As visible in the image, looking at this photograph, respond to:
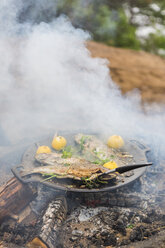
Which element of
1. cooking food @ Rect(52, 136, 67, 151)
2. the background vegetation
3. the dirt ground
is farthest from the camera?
the background vegetation

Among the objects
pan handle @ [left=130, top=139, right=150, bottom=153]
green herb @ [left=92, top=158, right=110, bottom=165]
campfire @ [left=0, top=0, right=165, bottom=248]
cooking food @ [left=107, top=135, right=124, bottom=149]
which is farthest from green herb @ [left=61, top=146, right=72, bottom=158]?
pan handle @ [left=130, top=139, right=150, bottom=153]

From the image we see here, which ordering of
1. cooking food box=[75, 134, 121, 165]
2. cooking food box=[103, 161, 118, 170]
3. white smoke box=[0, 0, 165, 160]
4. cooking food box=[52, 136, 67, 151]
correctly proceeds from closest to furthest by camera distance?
cooking food box=[103, 161, 118, 170] → cooking food box=[75, 134, 121, 165] → cooking food box=[52, 136, 67, 151] → white smoke box=[0, 0, 165, 160]

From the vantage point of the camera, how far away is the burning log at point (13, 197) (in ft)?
11.4

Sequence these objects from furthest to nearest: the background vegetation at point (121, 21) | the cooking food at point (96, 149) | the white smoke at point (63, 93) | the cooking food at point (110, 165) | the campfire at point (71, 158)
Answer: the background vegetation at point (121, 21) → the white smoke at point (63, 93) → the cooking food at point (96, 149) → the cooking food at point (110, 165) → the campfire at point (71, 158)

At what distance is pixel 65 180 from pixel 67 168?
203mm

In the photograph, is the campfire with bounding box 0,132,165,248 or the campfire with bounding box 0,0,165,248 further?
the campfire with bounding box 0,0,165,248

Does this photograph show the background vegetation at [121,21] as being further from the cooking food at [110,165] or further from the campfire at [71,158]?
the cooking food at [110,165]

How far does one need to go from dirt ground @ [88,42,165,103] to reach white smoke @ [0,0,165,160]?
3.10 m

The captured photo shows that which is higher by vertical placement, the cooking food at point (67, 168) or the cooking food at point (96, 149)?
the cooking food at point (96, 149)

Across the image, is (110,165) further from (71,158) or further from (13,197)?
(13,197)

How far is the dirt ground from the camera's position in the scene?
1024 cm

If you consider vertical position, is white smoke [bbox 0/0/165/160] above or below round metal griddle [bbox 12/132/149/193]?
above

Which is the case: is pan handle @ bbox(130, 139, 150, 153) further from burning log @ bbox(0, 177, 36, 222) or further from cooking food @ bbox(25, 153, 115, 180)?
burning log @ bbox(0, 177, 36, 222)

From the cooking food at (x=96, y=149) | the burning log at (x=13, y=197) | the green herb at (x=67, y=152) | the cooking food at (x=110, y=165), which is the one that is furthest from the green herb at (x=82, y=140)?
the burning log at (x=13, y=197)
